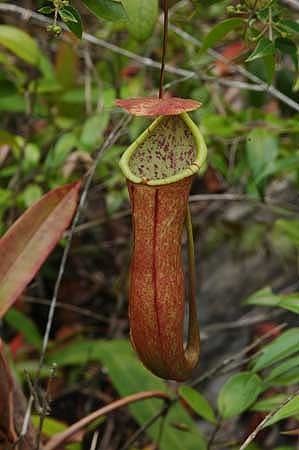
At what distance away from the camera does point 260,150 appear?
1.50 meters

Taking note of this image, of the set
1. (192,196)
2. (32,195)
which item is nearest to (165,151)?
(32,195)

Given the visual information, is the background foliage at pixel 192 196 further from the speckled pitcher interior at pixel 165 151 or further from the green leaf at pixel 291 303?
the speckled pitcher interior at pixel 165 151

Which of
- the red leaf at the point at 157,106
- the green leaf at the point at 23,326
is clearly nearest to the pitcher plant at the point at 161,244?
the red leaf at the point at 157,106

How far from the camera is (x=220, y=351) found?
245cm

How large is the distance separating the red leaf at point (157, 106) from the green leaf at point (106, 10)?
0.39ft

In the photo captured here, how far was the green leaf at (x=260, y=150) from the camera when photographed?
4.85ft

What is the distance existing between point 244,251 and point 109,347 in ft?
2.09

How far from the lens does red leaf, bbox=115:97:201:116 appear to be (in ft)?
2.88

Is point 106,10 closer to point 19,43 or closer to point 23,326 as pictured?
point 19,43

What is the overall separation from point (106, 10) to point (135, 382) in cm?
112

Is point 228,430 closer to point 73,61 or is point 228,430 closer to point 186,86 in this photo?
point 186,86

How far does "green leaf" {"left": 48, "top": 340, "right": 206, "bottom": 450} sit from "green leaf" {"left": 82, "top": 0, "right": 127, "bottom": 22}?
95 cm

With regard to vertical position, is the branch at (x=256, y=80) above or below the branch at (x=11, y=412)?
above

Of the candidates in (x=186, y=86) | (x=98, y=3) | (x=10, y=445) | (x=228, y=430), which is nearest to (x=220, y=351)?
(x=228, y=430)
